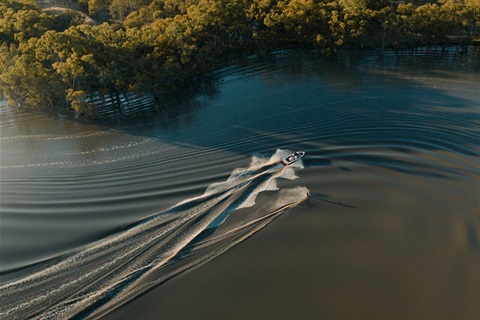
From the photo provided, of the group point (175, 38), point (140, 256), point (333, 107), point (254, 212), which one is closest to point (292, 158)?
point (254, 212)

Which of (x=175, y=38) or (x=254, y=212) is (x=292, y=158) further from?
(x=175, y=38)

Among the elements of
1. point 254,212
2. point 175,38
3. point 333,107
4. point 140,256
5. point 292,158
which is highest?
point 175,38

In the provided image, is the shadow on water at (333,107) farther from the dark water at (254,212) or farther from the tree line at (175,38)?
the tree line at (175,38)

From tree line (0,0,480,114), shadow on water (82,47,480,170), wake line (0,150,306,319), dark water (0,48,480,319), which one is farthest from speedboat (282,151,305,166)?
tree line (0,0,480,114)

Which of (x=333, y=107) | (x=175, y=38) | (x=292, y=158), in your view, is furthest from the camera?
(x=175, y=38)

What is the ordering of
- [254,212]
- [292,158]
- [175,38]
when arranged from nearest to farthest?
1. [254,212]
2. [292,158]
3. [175,38]

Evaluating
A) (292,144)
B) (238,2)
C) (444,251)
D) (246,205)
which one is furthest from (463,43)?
(246,205)

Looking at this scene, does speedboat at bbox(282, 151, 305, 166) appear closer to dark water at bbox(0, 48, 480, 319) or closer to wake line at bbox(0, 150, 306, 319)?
dark water at bbox(0, 48, 480, 319)
